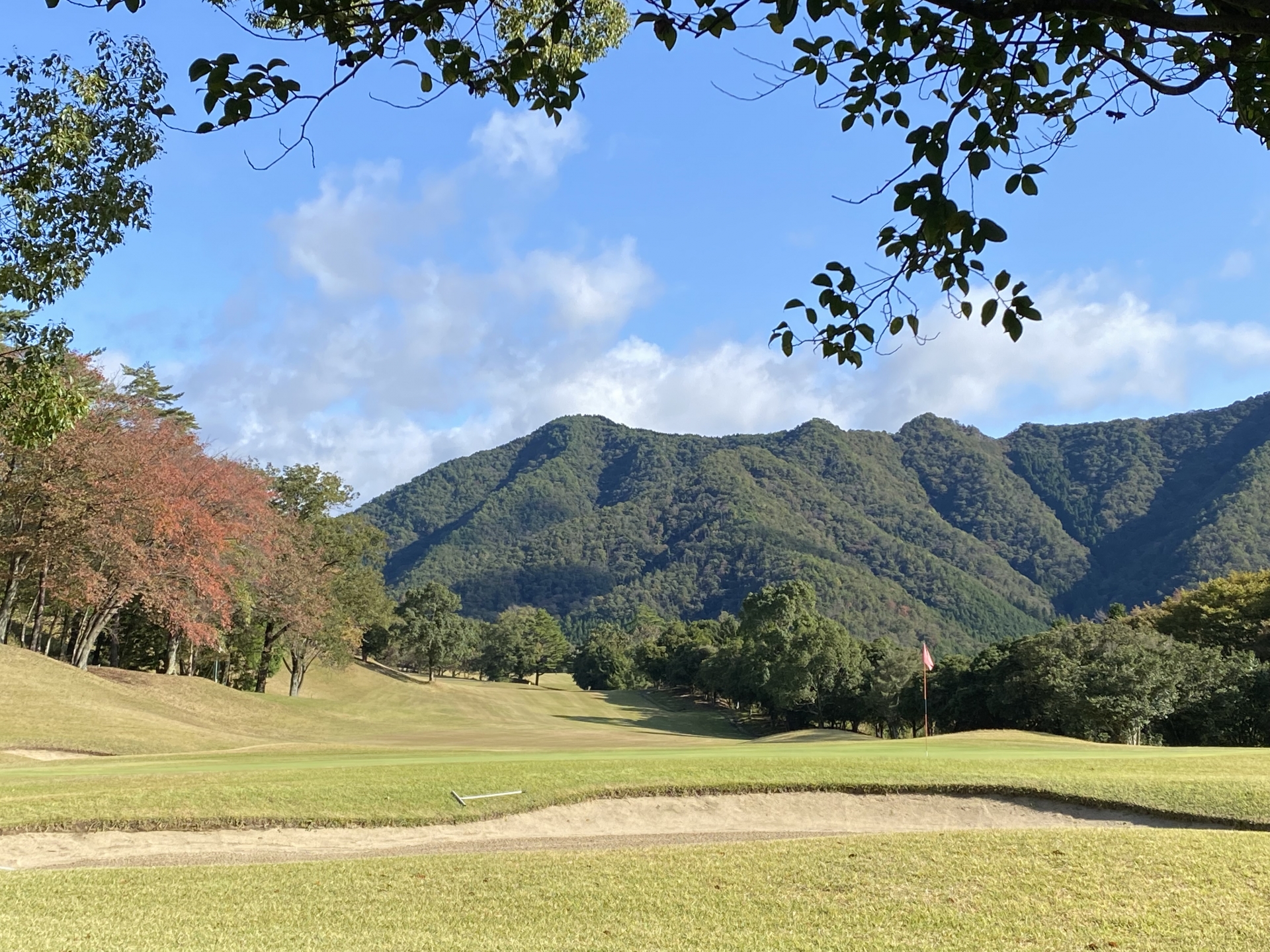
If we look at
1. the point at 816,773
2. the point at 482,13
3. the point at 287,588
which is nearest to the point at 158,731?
the point at 287,588

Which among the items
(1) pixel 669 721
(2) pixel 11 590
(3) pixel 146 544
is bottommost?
(1) pixel 669 721

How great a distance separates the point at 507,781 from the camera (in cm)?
1588

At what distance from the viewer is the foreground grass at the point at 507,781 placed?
525 inches

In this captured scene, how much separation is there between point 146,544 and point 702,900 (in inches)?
1206

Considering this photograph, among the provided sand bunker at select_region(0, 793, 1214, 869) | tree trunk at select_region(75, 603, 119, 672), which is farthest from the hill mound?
sand bunker at select_region(0, 793, 1214, 869)

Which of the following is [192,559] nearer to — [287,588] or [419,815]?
[287,588]

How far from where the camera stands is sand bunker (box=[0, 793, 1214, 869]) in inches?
472

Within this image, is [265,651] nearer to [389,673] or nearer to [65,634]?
[65,634]

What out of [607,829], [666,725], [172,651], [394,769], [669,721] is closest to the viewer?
[607,829]

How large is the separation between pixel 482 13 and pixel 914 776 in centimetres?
1549

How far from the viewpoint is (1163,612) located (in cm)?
5703

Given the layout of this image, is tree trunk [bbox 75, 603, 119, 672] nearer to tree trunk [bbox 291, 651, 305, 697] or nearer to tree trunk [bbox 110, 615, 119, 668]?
tree trunk [bbox 110, 615, 119, 668]

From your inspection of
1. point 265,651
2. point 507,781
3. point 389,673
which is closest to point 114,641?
point 265,651

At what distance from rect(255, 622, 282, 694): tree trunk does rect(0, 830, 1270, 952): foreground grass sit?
41.8 meters
